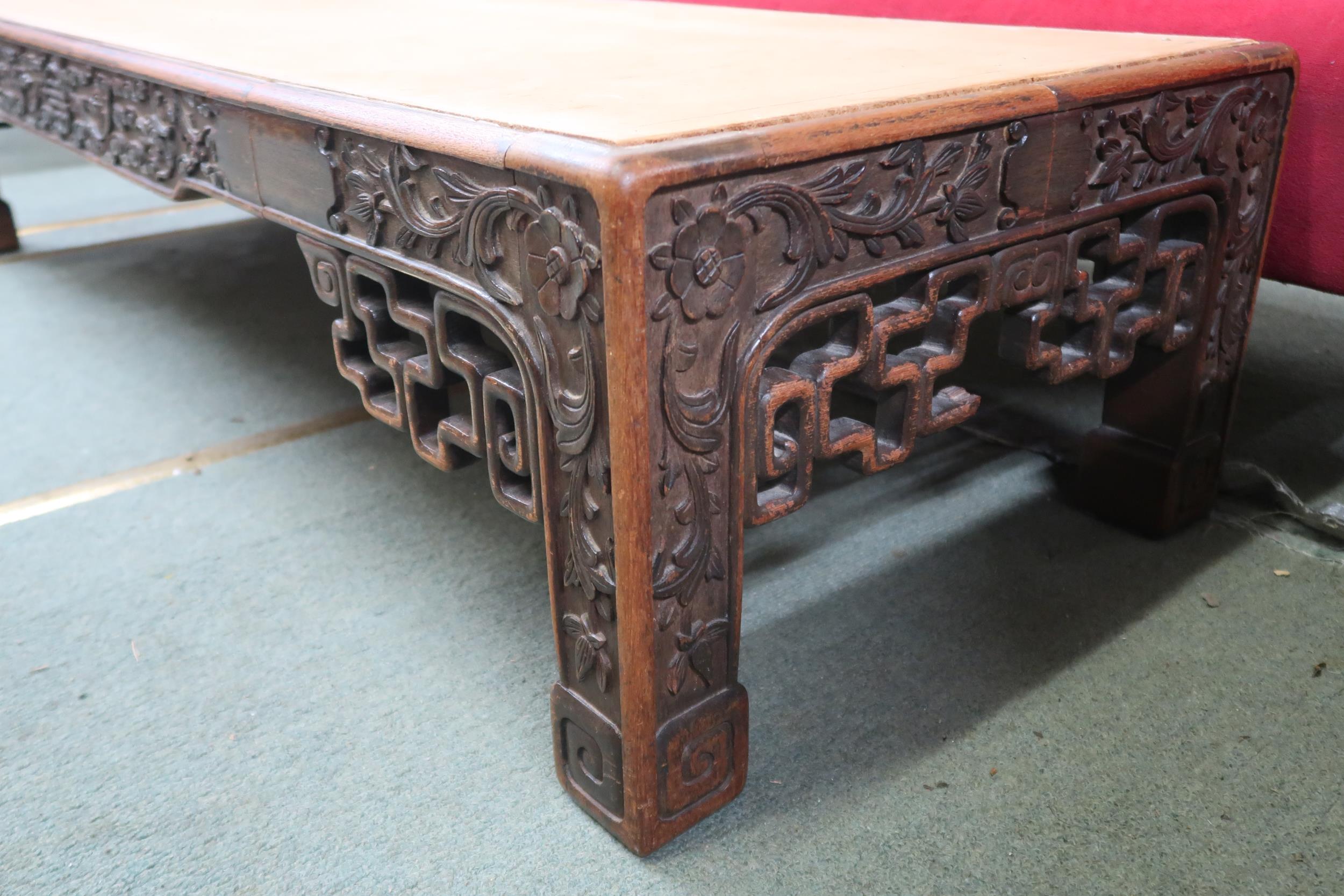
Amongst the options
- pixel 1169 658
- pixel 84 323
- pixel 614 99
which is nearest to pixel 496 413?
pixel 614 99

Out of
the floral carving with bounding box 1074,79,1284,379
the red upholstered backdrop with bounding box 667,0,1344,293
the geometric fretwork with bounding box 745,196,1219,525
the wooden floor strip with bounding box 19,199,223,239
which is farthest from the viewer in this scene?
the wooden floor strip with bounding box 19,199,223,239

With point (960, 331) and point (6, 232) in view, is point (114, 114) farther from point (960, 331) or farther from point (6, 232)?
point (6, 232)

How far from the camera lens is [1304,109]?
0.96 metres

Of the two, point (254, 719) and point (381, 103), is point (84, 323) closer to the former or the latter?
point (254, 719)

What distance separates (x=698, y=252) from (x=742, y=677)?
1.48ft

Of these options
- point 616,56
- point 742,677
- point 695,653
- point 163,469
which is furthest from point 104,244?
point 695,653

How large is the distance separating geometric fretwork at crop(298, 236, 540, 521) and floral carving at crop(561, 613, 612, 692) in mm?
76

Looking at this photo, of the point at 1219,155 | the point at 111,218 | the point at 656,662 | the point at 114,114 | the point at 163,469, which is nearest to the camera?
the point at 656,662

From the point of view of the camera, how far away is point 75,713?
2.96 ft

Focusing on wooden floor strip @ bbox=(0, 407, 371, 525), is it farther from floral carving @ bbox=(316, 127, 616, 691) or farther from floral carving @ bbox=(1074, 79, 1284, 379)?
floral carving @ bbox=(1074, 79, 1284, 379)

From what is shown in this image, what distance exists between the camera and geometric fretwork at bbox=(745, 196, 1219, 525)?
70cm

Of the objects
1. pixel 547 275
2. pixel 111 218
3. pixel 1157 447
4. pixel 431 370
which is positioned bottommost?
pixel 111 218

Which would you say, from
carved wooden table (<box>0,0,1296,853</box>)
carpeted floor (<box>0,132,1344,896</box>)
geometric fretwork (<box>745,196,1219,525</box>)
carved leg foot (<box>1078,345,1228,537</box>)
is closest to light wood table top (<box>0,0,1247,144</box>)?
carved wooden table (<box>0,0,1296,853</box>)

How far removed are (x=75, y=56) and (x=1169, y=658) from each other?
1.31 metres
